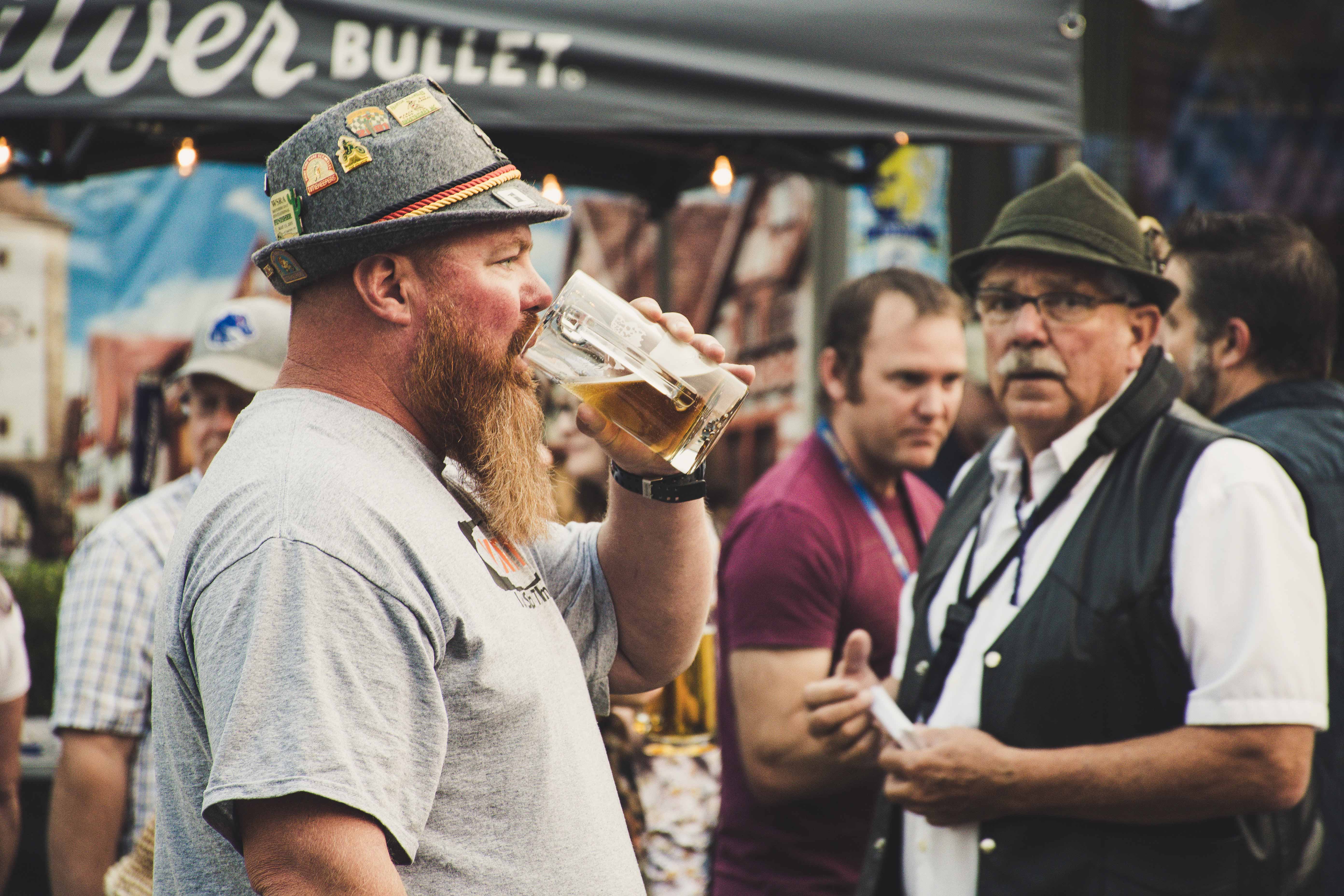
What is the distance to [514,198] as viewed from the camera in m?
1.62

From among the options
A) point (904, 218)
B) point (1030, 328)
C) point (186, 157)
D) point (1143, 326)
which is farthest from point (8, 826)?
point (904, 218)

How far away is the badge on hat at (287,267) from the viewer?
156 centimetres

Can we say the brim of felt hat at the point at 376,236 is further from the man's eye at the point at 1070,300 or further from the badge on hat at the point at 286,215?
the man's eye at the point at 1070,300

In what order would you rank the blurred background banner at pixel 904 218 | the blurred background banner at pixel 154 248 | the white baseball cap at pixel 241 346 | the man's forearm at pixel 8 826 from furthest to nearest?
the blurred background banner at pixel 904 218 → the blurred background banner at pixel 154 248 → the white baseball cap at pixel 241 346 → the man's forearm at pixel 8 826

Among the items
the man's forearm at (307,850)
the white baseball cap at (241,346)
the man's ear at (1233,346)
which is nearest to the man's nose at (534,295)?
the man's forearm at (307,850)

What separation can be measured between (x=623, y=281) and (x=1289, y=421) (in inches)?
130

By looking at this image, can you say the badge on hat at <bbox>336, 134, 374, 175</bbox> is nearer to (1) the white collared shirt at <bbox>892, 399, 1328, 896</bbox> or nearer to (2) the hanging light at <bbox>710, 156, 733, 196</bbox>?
(1) the white collared shirt at <bbox>892, 399, 1328, 896</bbox>

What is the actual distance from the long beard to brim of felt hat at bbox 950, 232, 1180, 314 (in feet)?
4.30

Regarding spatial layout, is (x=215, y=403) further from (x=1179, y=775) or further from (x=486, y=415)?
(x=1179, y=775)

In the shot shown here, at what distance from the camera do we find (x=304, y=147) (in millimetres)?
1571

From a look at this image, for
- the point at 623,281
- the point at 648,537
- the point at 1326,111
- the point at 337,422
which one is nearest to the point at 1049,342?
the point at 648,537

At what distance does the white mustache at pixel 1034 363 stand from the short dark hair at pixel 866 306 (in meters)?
0.74

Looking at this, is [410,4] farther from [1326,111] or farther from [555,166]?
[1326,111]

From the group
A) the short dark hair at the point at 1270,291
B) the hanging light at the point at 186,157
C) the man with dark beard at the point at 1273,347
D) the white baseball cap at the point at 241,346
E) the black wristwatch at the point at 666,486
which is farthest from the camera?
the hanging light at the point at 186,157
